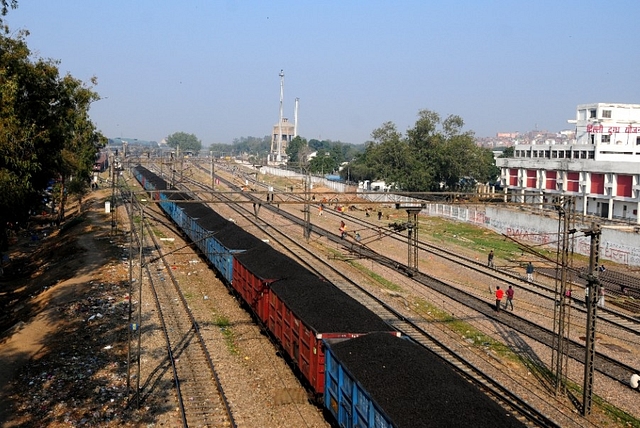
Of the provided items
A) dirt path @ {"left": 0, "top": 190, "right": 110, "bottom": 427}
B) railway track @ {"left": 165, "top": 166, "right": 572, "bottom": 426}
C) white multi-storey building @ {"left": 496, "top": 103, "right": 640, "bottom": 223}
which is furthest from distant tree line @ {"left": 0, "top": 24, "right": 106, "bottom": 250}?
white multi-storey building @ {"left": 496, "top": 103, "right": 640, "bottom": 223}

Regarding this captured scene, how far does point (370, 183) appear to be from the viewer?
9700cm

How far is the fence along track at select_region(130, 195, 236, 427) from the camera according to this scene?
16.6 m

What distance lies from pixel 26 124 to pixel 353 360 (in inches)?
765

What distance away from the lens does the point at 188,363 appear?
20.6 metres

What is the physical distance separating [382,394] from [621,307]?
23280mm

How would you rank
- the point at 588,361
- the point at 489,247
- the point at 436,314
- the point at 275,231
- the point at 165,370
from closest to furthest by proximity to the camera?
1. the point at 588,361
2. the point at 165,370
3. the point at 436,314
4. the point at 489,247
5. the point at 275,231

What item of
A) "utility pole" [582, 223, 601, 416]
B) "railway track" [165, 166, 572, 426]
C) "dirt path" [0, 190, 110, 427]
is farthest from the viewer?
"dirt path" [0, 190, 110, 427]

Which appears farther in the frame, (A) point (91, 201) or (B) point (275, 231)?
(A) point (91, 201)

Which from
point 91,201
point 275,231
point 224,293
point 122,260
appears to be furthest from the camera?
point 91,201

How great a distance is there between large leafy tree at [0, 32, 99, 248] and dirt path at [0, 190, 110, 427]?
3.96 meters

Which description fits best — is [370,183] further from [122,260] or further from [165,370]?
[165,370]

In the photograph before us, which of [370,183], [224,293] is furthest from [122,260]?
[370,183]

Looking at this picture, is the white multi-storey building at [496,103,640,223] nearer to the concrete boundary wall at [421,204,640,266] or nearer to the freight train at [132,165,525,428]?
the concrete boundary wall at [421,204,640,266]

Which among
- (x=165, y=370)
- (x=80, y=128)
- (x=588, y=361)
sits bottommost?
(x=165, y=370)
